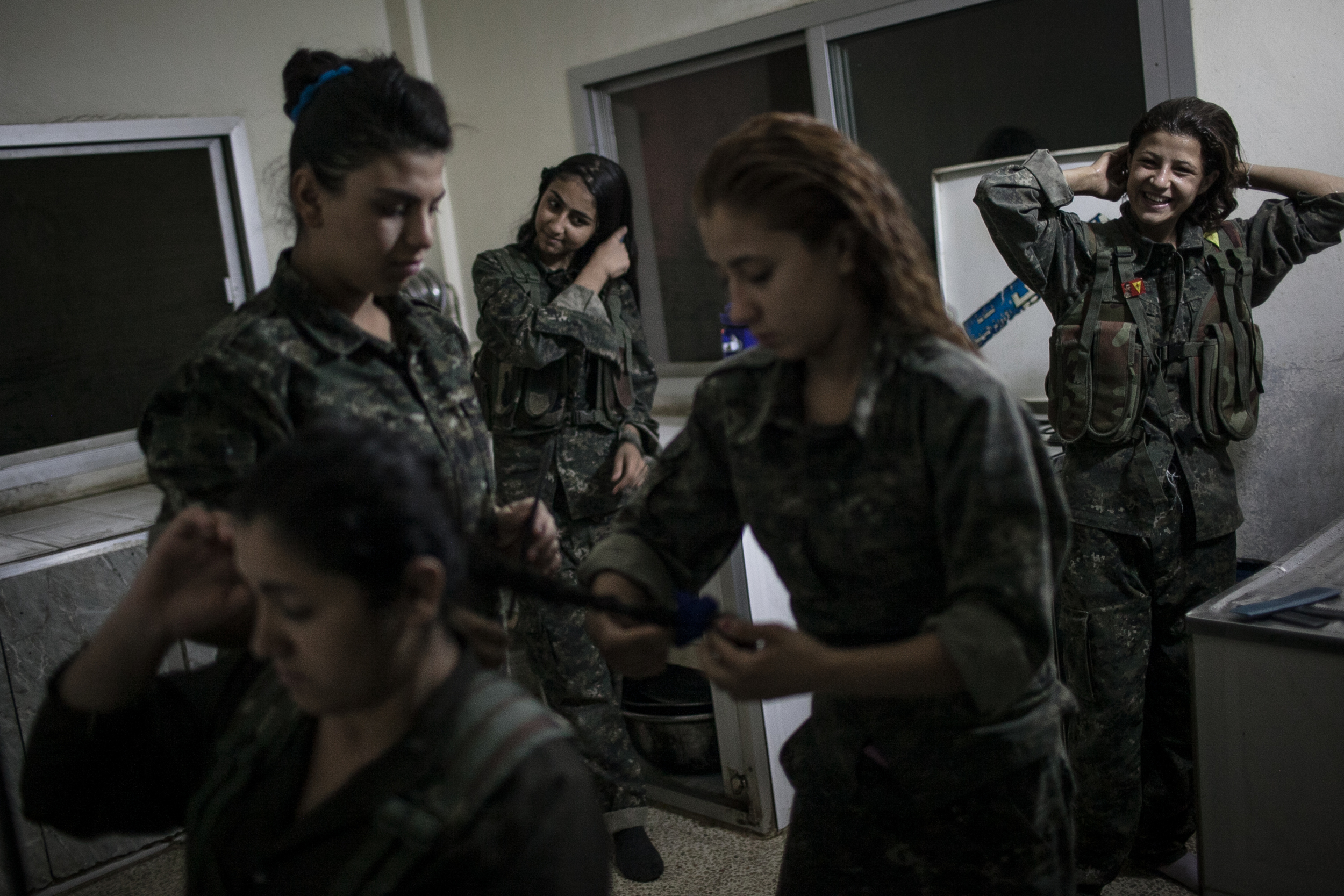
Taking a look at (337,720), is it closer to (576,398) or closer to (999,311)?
(576,398)

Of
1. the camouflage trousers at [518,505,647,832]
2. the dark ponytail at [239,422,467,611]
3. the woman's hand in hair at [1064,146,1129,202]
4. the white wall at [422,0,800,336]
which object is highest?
the white wall at [422,0,800,336]

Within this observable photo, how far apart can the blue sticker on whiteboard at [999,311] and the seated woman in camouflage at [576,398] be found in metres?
0.95

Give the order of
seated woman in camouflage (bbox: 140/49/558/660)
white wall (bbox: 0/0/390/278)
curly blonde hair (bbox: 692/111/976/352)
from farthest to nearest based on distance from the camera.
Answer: white wall (bbox: 0/0/390/278), seated woman in camouflage (bbox: 140/49/558/660), curly blonde hair (bbox: 692/111/976/352)

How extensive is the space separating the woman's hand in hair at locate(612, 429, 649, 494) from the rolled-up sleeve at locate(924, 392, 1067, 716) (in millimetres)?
1680

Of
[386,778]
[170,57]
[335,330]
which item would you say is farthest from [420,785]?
[170,57]

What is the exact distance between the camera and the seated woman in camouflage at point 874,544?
0.99m

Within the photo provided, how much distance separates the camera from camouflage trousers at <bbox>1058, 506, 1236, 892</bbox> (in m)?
2.25

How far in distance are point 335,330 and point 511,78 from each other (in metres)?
3.02

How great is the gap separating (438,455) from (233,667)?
1.11 feet

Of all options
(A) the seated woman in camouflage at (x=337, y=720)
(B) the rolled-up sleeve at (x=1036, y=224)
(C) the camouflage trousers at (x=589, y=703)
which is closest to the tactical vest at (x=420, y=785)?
(A) the seated woman in camouflage at (x=337, y=720)

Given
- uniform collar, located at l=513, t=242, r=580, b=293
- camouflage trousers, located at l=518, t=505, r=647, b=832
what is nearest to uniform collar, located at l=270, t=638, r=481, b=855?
camouflage trousers, located at l=518, t=505, r=647, b=832

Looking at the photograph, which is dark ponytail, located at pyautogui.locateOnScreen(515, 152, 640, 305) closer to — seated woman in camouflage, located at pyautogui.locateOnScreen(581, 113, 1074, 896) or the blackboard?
the blackboard

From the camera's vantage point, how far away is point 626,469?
2664 mm

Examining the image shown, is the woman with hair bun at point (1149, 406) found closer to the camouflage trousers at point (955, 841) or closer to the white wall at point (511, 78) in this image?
the camouflage trousers at point (955, 841)
